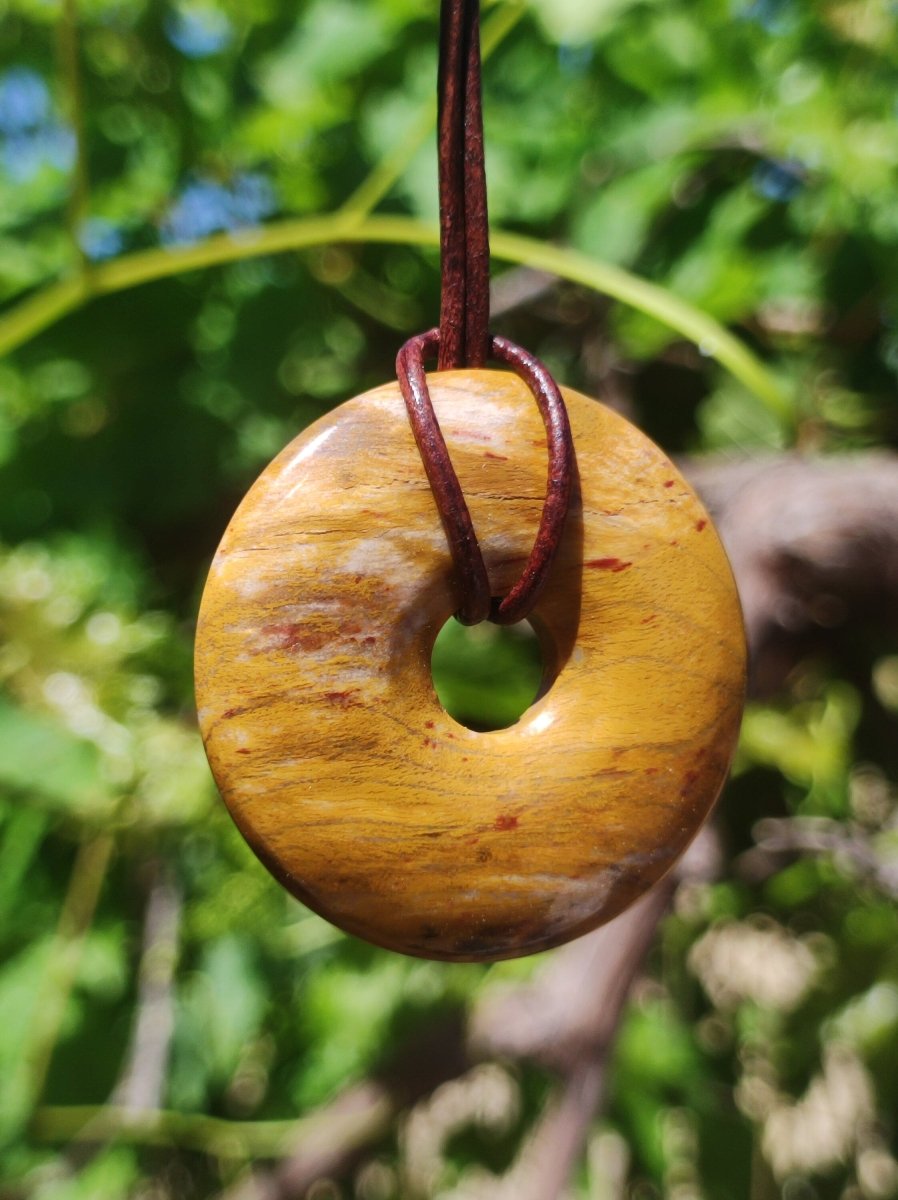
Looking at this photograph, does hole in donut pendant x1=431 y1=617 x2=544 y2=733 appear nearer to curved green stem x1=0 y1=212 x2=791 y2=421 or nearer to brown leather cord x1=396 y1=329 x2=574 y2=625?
curved green stem x1=0 y1=212 x2=791 y2=421

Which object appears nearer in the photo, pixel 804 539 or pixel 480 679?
pixel 804 539

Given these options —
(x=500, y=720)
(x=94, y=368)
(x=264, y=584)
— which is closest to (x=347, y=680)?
(x=264, y=584)

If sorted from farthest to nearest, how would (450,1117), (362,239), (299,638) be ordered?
1. (450,1117)
2. (362,239)
3. (299,638)

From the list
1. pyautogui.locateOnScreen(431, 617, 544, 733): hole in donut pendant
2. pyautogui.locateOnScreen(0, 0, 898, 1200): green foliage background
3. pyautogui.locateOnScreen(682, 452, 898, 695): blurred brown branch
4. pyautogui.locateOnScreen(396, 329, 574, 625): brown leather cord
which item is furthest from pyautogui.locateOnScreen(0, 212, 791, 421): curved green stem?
pyautogui.locateOnScreen(396, 329, 574, 625): brown leather cord

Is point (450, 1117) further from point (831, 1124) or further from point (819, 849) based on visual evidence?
point (819, 849)

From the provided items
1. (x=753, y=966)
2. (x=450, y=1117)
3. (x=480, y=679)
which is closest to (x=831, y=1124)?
(x=753, y=966)

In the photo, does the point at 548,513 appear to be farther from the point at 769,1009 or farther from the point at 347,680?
the point at 769,1009
